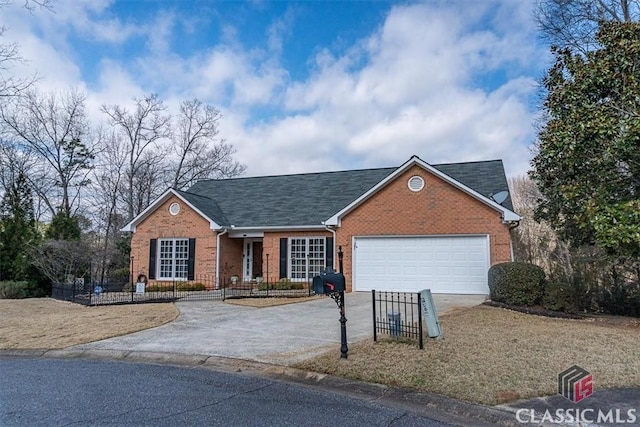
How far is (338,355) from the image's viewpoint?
655cm

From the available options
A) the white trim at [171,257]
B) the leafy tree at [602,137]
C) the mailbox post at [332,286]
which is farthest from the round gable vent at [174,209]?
the leafy tree at [602,137]

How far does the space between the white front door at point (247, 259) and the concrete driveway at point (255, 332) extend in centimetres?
696

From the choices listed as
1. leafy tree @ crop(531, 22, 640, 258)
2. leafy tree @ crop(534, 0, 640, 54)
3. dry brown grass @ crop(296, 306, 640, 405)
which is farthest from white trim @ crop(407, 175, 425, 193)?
dry brown grass @ crop(296, 306, 640, 405)

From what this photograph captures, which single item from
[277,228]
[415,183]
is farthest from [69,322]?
[415,183]

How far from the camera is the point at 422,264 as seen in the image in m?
15.7

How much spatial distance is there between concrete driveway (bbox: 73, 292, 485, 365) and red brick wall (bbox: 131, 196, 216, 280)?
6014mm

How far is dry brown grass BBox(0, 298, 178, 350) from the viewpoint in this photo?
8.51 m

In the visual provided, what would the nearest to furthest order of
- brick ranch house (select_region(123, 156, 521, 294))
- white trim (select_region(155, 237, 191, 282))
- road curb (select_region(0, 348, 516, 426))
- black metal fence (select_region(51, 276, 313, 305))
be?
1. road curb (select_region(0, 348, 516, 426))
2. black metal fence (select_region(51, 276, 313, 305))
3. brick ranch house (select_region(123, 156, 521, 294))
4. white trim (select_region(155, 237, 191, 282))

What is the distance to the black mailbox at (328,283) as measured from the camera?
21.1 feet

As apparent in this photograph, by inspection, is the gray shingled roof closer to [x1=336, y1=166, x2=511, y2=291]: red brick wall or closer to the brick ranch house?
the brick ranch house

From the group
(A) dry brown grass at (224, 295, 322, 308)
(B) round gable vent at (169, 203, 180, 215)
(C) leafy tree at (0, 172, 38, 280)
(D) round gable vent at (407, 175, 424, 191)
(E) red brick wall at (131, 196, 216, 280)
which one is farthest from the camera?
(C) leafy tree at (0, 172, 38, 280)

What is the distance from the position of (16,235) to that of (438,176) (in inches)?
766

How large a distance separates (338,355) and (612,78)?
8.92 meters

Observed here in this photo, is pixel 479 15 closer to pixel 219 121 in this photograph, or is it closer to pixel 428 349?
pixel 428 349
